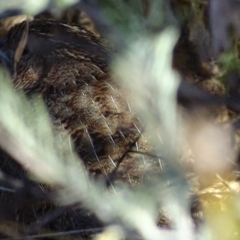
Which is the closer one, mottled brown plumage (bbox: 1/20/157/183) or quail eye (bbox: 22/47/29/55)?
mottled brown plumage (bbox: 1/20/157/183)

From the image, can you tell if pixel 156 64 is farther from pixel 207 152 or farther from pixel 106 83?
pixel 106 83

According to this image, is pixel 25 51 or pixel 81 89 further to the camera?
pixel 25 51

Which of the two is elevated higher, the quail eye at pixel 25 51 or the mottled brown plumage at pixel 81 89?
the mottled brown plumage at pixel 81 89

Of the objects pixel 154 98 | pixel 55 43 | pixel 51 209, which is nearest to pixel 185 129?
pixel 51 209

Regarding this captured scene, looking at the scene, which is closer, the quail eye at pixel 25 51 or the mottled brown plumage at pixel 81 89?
the mottled brown plumage at pixel 81 89

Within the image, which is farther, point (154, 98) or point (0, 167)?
point (0, 167)

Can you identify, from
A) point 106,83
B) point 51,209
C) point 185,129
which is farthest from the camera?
point 106,83

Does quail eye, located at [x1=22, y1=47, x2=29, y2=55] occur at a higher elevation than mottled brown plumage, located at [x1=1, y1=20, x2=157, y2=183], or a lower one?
lower

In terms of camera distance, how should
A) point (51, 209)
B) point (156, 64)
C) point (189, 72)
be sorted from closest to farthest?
point (156, 64)
point (51, 209)
point (189, 72)
